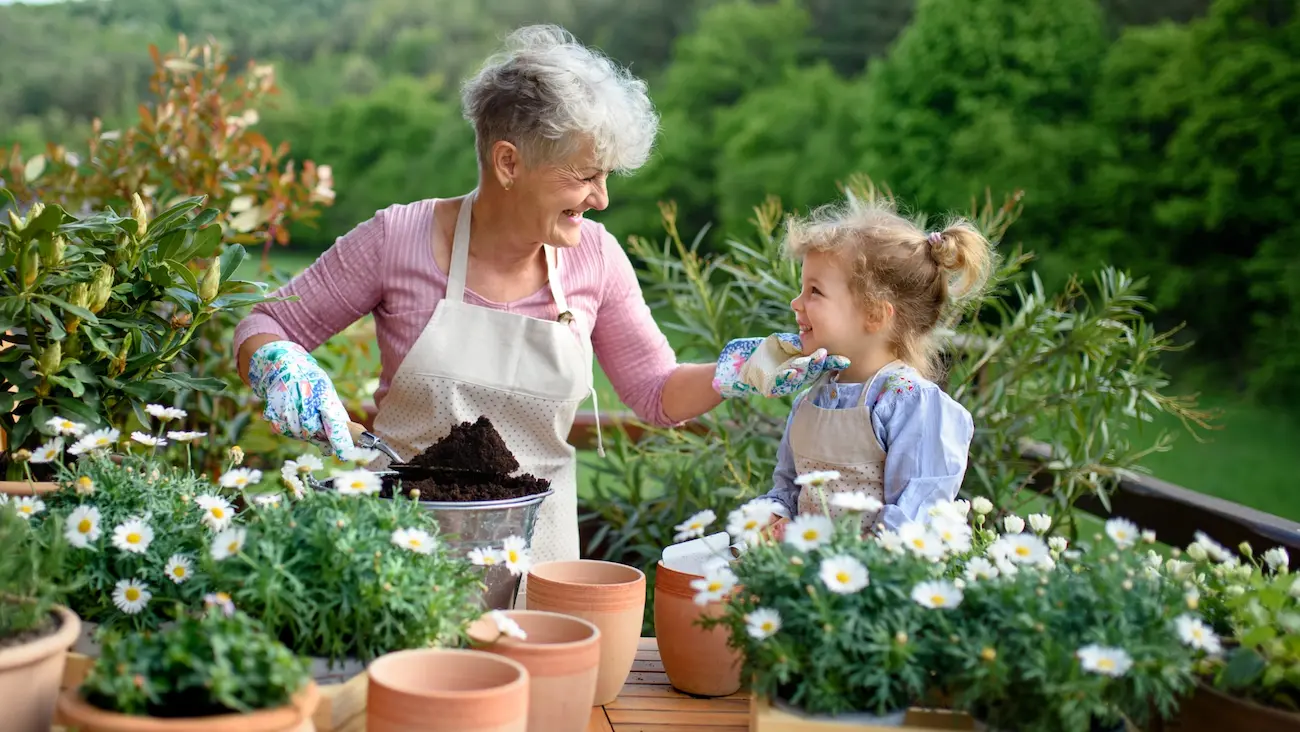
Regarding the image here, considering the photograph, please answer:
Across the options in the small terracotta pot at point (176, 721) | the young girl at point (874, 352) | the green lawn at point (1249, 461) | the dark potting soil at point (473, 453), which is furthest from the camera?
the green lawn at point (1249, 461)

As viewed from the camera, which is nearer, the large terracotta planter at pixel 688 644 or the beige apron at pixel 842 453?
the large terracotta planter at pixel 688 644

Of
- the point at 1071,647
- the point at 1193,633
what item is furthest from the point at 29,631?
the point at 1193,633

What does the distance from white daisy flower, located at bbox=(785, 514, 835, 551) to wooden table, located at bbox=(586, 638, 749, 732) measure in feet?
1.00

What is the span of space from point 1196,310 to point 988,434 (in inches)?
299

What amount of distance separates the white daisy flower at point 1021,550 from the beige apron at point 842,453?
0.42 meters

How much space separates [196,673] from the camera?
0.86m

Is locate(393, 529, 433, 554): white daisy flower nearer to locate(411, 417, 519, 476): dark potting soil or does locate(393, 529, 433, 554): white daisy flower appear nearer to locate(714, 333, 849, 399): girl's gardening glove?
locate(411, 417, 519, 476): dark potting soil

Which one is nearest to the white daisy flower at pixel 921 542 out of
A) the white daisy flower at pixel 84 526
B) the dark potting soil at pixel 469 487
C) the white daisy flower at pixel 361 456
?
the dark potting soil at pixel 469 487

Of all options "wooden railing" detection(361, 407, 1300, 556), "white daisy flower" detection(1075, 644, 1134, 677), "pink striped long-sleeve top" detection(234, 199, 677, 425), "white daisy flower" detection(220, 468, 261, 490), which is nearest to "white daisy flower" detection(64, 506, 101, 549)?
"white daisy flower" detection(220, 468, 261, 490)

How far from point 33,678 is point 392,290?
44.6 inches

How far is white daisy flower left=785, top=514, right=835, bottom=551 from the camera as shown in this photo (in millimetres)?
1056

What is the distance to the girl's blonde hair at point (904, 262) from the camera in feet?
5.60

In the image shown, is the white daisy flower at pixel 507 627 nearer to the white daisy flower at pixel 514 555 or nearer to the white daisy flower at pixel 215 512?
the white daisy flower at pixel 514 555

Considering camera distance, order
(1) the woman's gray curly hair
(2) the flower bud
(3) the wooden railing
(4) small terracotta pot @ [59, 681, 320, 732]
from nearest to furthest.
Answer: (4) small terracotta pot @ [59, 681, 320, 732] < (2) the flower bud < (1) the woman's gray curly hair < (3) the wooden railing
